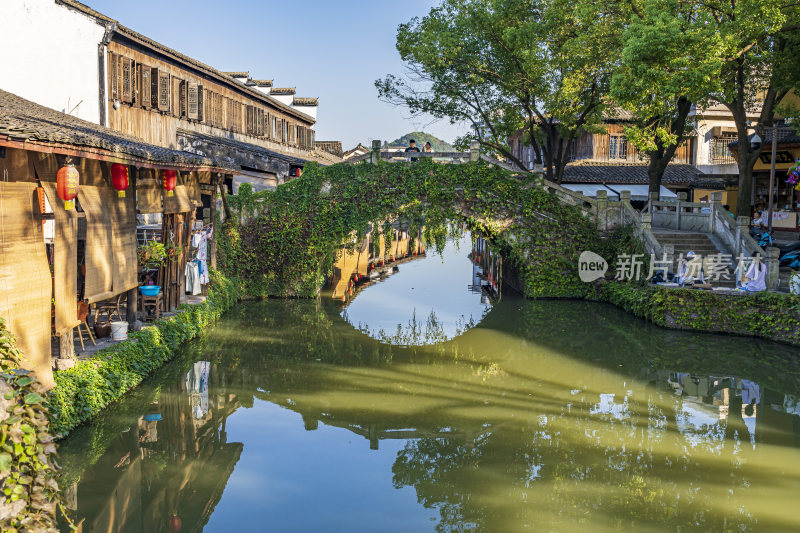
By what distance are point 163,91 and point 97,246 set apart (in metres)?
11.3

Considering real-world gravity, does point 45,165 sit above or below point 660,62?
below

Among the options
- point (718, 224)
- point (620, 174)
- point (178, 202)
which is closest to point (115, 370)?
point (178, 202)

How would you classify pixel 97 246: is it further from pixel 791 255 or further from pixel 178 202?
pixel 791 255

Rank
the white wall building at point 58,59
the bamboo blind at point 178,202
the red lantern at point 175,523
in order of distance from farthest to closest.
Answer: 1. the white wall building at point 58,59
2. the bamboo blind at point 178,202
3. the red lantern at point 175,523

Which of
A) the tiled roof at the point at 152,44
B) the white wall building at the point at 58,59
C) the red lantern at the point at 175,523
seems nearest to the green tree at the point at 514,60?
the tiled roof at the point at 152,44

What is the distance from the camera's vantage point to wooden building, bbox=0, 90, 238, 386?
7.41 meters

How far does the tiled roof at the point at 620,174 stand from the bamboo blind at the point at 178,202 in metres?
20.3

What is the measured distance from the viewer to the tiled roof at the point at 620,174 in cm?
3062

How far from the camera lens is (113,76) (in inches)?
690

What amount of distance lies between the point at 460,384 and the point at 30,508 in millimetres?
7846

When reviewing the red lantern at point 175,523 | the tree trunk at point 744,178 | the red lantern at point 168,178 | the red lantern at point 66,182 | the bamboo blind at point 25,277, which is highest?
the tree trunk at point 744,178

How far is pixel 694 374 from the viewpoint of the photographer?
12.4m

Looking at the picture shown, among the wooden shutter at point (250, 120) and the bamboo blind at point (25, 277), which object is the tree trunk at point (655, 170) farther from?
the bamboo blind at point (25, 277)

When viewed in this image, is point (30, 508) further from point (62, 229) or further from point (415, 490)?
point (62, 229)
